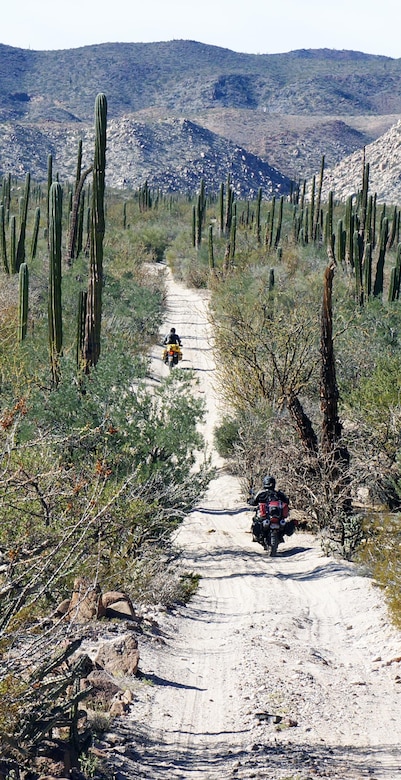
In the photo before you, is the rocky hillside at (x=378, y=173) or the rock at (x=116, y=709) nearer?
the rock at (x=116, y=709)

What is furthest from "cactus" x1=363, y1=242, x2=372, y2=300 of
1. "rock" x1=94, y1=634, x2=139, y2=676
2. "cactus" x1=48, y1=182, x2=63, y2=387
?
"rock" x1=94, y1=634, x2=139, y2=676

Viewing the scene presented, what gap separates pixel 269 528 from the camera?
11766 millimetres

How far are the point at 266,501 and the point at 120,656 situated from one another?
5.14 meters

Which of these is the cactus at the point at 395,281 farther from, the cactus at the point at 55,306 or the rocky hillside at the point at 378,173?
the rocky hillside at the point at 378,173

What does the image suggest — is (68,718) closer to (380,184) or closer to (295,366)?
(295,366)

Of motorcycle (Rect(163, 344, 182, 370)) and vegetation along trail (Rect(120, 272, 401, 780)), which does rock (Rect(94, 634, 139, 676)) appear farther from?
motorcycle (Rect(163, 344, 182, 370))

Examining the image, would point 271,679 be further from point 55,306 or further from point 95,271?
point 55,306

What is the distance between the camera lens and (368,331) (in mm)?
19688

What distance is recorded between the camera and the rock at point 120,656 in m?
6.87

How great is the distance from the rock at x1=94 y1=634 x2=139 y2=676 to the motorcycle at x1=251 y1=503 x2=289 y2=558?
487 centimetres

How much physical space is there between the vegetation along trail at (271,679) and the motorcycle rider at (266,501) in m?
0.27

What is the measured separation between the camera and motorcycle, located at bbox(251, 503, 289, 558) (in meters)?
11.7

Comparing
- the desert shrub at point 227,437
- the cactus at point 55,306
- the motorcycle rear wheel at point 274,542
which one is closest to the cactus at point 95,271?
the cactus at point 55,306

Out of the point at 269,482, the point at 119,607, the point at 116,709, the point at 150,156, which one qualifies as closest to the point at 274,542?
the point at 269,482
